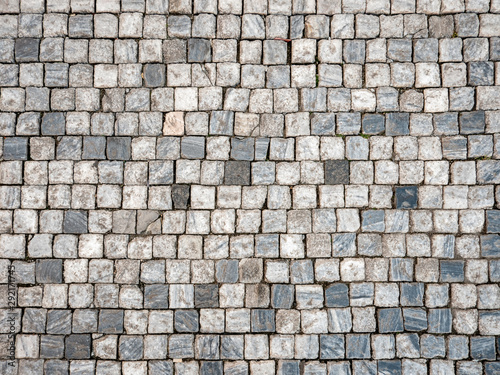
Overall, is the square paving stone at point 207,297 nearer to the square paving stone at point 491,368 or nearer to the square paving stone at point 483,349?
→ the square paving stone at point 483,349

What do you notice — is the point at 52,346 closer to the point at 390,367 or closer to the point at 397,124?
the point at 390,367

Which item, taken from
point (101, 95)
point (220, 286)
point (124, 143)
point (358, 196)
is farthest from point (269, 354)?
point (101, 95)

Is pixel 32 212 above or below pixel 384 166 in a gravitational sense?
below

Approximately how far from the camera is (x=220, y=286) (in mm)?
4051

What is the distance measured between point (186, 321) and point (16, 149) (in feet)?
9.04

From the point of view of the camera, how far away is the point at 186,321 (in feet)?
13.2

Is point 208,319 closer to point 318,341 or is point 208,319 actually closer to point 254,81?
point 318,341

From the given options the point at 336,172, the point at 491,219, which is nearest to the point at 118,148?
the point at 336,172

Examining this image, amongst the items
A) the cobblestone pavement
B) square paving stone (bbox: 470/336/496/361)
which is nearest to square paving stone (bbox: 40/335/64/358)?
the cobblestone pavement

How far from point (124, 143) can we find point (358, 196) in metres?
2.73

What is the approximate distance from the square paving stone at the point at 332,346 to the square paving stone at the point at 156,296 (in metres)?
1.81

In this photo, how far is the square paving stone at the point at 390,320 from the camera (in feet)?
13.2

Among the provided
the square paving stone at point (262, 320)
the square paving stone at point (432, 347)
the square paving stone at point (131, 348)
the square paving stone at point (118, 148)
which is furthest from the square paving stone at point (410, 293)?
the square paving stone at point (118, 148)

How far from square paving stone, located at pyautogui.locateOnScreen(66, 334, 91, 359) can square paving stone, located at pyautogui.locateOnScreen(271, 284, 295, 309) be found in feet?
Result: 6.98
